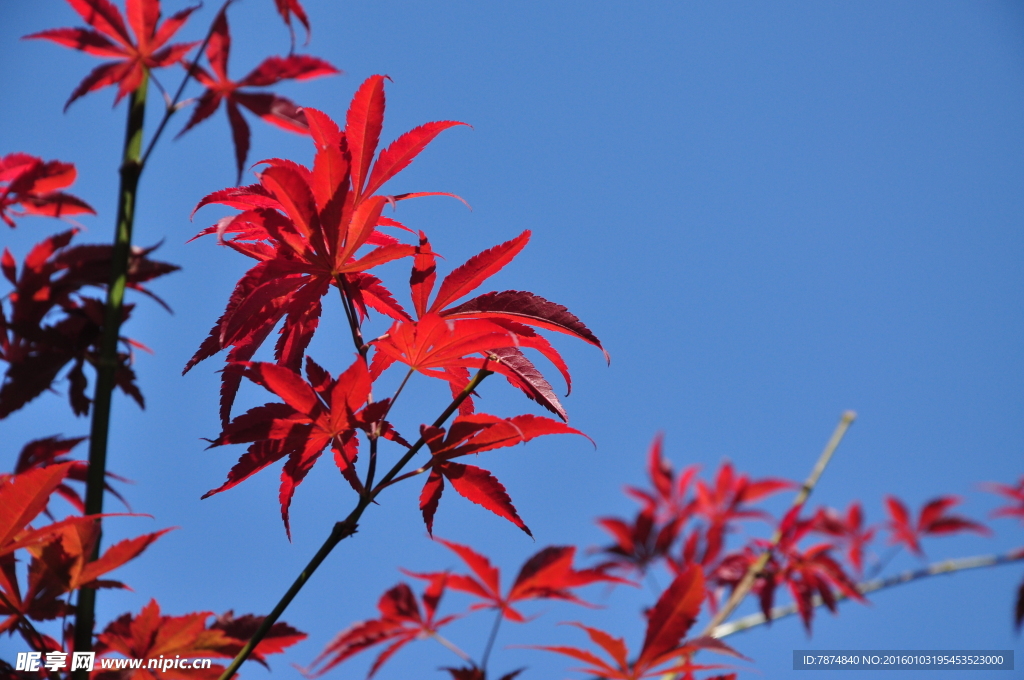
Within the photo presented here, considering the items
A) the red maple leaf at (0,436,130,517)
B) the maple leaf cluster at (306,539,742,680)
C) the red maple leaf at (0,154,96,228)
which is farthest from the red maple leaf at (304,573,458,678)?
the red maple leaf at (0,154,96,228)

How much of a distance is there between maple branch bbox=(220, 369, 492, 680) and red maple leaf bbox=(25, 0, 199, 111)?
2.52 ft

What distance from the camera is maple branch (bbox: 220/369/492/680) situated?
70 cm

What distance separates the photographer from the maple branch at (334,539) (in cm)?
70

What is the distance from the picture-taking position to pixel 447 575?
1.48 meters

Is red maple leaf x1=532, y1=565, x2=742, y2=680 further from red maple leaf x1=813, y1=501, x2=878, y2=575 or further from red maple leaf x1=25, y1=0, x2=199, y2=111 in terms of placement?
red maple leaf x1=813, y1=501, x2=878, y2=575

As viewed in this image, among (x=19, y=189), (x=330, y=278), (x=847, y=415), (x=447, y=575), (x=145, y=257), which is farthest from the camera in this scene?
(x=847, y=415)

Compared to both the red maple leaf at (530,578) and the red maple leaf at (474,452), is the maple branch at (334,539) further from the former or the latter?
the red maple leaf at (530,578)

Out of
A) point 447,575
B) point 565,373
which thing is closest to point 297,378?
point 565,373

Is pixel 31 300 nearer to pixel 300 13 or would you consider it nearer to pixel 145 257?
pixel 145 257

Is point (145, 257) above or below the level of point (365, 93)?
below

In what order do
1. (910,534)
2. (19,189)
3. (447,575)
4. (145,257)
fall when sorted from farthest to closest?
(910,534)
(447,575)
(19,189)
(145,257)

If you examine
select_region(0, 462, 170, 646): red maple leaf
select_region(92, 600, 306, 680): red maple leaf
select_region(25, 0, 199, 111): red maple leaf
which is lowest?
select_region(92, 600, 306, 680): red maple leaf

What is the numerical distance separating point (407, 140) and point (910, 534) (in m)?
3.68

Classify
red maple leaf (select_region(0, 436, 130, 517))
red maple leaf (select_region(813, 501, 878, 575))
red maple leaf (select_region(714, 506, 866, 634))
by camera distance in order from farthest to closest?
red maple leaf (select_region(813, 501, 878, 575)), red maple leaf (select_region(714, 506, 866, 634)), red maple leaf (select_region(0, 436, 130, 517))
